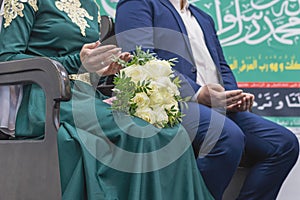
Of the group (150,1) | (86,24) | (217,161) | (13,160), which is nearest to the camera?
(13,160)

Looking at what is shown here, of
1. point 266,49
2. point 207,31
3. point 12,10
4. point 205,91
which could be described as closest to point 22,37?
point 12,10

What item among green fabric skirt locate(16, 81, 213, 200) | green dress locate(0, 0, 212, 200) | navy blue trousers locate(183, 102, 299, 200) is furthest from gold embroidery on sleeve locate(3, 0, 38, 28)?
navy blue trousers locate(183, 102, 299, 200)

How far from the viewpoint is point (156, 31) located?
67.9 inches

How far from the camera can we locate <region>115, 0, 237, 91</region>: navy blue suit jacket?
1.69m

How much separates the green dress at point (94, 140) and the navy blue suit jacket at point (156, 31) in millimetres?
260

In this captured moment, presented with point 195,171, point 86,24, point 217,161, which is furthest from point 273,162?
point 86,24

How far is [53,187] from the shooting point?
3.97 ft

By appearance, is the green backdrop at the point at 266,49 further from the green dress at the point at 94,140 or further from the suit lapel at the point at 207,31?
the green dress at the point at 94,140

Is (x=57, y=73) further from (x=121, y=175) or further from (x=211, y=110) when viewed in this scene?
(x=211, y=110)

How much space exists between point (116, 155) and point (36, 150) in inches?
7.9

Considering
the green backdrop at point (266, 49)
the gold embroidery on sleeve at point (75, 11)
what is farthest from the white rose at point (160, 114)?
the green backdrop at point (266, 49)

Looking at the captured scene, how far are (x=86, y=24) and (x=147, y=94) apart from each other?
16.7 inches

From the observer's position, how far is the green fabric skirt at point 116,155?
3.93 ft

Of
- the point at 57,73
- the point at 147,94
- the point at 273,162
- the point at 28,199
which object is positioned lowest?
the point at 273,162
